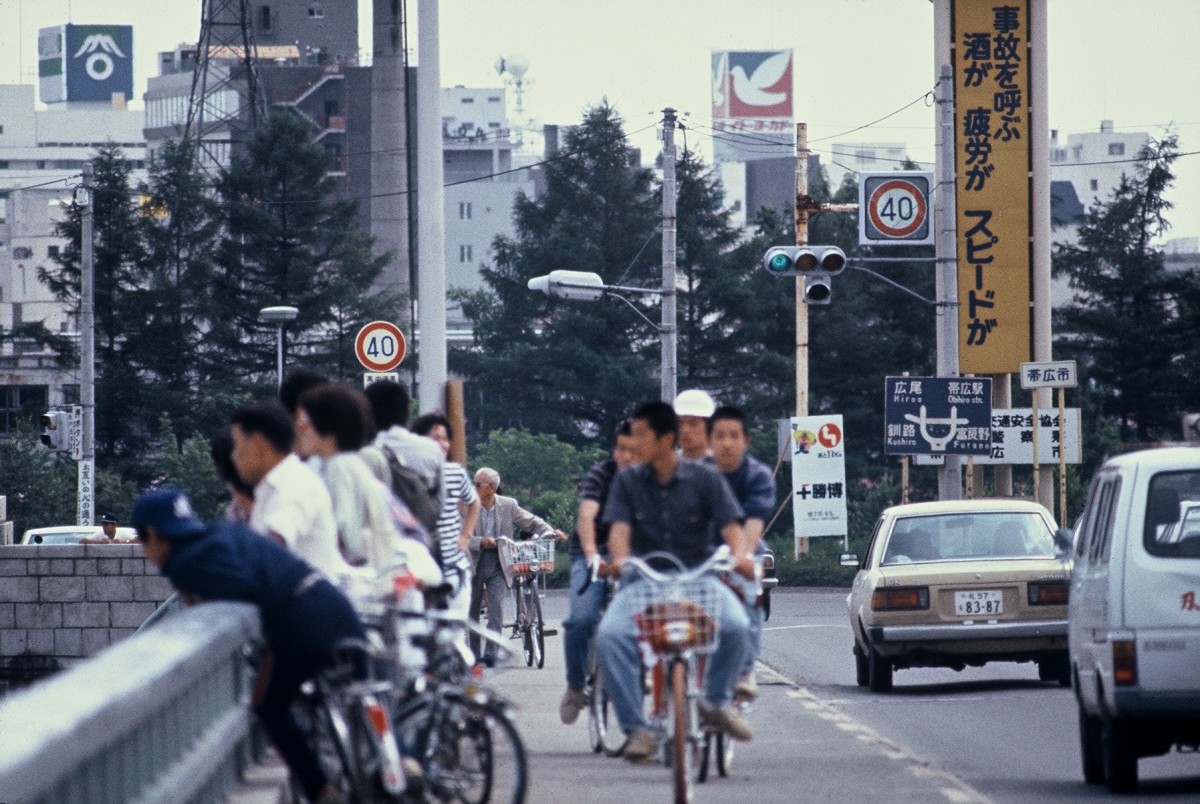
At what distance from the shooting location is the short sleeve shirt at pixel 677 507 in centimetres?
898

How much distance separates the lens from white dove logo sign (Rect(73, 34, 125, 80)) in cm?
14738

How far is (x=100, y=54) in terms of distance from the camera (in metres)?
148

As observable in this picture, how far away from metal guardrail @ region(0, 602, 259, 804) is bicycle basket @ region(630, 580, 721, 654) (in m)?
1.79

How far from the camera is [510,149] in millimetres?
132500

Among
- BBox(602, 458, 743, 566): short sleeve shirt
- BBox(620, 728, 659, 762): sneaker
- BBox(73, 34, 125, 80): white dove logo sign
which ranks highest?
BBox(73, 34, 125, 80): white dove logo sign

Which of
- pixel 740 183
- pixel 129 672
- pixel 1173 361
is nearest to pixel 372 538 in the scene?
pixel 129 672

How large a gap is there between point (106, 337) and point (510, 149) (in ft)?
215

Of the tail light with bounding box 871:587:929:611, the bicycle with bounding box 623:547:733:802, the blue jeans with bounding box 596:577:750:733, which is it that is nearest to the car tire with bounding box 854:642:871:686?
the tail light with bounding box 871:587:929:611

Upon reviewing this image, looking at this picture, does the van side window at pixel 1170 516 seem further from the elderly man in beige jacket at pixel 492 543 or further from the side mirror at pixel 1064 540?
the elderly man in beige jacket at pixel 492 543

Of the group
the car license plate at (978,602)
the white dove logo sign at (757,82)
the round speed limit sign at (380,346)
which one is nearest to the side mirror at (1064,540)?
the car license plate at (978,602)

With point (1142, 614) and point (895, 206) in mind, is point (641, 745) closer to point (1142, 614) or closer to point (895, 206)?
point (1142, 614)

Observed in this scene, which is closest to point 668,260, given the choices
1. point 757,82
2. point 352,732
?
point 352,732

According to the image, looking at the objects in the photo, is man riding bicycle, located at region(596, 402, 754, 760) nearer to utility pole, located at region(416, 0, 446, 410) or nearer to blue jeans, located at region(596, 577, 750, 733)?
blue jeans, located at region(596, 577, 750, 733)

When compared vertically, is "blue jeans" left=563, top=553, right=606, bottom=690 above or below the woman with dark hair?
below
